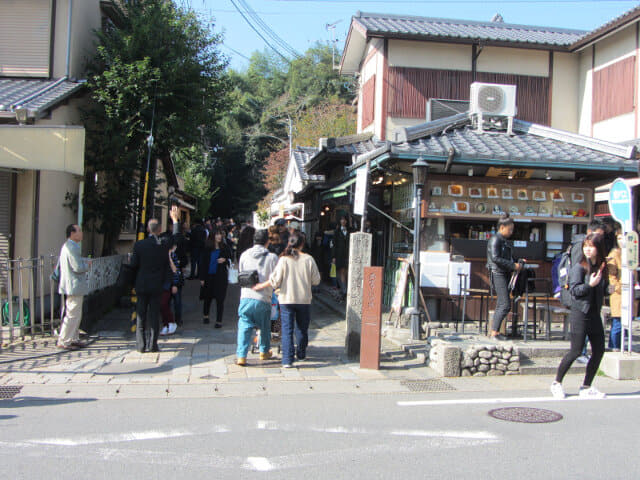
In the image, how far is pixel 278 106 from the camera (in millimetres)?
45594

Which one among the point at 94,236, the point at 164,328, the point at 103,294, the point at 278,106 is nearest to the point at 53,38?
the point at 94,236

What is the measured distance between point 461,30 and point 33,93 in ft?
38.4

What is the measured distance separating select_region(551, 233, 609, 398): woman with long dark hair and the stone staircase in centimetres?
135

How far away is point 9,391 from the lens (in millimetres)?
6312

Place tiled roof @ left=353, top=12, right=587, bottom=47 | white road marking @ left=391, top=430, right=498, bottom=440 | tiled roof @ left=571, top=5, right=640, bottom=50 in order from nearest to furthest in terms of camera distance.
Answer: white road marking @ left=391, top=430, right=498, bottom=440 → tiled roof @ left=571, top=5, right=640, bottom=50 → tiled roof @ left=353, top=12, right=587, bottom=47

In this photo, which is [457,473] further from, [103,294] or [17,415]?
[103,294]

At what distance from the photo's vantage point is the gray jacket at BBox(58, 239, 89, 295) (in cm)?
800

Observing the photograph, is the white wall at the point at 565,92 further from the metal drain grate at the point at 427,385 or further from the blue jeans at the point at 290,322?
the blue jeans at the point at 290,322

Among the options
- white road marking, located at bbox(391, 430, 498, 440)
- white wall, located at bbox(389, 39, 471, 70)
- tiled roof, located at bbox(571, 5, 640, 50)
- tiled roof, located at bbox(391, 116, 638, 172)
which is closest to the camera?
white road marking, located at bbox(391, 430, 498, 440)

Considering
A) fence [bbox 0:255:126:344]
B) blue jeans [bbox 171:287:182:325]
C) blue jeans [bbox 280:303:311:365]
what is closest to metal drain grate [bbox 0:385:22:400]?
fence [bbox 0:255:126:344]

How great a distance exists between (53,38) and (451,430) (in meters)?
11.1

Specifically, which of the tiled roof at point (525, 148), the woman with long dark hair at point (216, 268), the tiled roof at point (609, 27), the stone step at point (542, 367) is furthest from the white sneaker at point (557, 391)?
the tiled roof at point (609, 27)

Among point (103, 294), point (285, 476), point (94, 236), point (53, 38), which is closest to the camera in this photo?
point (285, 476)

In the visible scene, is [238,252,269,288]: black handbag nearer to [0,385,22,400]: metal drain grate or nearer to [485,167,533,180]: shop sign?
[0,385,22,400]: metal drain grate
